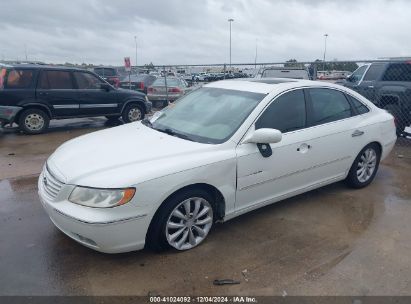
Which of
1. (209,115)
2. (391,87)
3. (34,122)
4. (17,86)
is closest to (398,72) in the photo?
(391,87)

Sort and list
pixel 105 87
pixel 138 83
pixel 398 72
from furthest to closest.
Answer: pixel 138 83 → pixel 105 87 → pixel 398 72

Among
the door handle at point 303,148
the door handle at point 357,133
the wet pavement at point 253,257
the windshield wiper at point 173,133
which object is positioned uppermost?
the windshield wiper at point 173,133

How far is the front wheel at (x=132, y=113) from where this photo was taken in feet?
36.0

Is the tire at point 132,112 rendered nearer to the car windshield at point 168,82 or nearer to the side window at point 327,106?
the car windshield at point 168,82

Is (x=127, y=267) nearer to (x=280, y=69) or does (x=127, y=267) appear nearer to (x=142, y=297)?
(x=142, y=297)

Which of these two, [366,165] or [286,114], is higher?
[286,114]

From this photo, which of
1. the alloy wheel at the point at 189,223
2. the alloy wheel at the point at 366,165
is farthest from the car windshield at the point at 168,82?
the alloy wheel at the point at 189,223

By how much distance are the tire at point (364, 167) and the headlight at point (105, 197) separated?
3.28 metres

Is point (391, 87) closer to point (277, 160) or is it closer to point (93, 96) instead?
point (277, 160)

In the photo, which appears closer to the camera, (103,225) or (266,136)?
(103,225)

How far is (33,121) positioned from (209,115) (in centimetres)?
663

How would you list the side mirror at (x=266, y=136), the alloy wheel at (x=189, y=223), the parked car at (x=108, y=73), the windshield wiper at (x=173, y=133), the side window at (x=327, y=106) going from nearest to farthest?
the alloy wheel at (x=189, y=223) → the side mirror at (x=266, y=136) → the windshield wiper at (x=173, y=133) → the side window at (x=327, y=106) → the parked car at (x=108, y=73)

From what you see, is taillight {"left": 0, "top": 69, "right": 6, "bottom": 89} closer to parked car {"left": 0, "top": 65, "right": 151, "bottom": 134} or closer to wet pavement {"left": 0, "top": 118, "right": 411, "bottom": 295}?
parked car {"left": 0, "top": 65, "right": 151, "bottom": 134}

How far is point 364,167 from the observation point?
521cm
